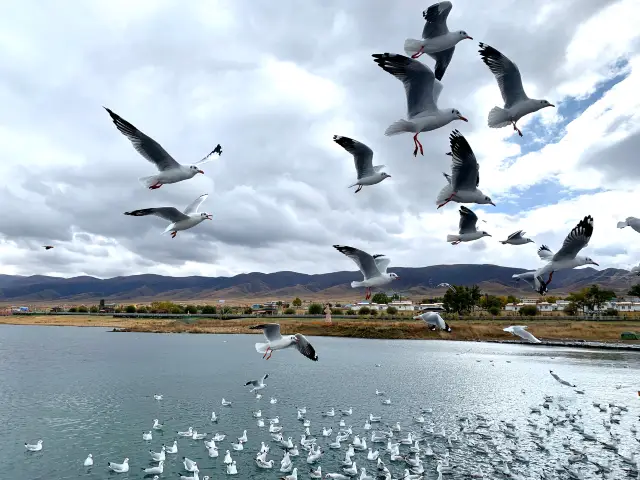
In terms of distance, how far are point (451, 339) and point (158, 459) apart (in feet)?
246

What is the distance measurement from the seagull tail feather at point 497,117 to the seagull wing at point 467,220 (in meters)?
3.16

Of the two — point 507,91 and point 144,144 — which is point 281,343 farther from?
point 507,91

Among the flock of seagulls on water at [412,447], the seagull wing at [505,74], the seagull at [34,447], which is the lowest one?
the flock of seagulls on water at [412,447]

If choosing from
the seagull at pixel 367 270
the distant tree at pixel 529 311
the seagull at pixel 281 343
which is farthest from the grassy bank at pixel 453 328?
the seagull at pixel 367 270

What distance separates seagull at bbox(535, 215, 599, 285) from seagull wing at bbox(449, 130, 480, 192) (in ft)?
7.21

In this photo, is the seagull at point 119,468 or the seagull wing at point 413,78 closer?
the seagull wing at point 413,78

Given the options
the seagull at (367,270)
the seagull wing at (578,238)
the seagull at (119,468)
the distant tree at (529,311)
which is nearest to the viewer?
the seagull wing at (578,238)

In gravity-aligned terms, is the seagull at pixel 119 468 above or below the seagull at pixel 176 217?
below

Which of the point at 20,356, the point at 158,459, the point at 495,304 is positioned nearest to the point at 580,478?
the point at 158,459

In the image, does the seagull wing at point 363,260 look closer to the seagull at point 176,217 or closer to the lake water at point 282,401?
the seagull at point 176,217

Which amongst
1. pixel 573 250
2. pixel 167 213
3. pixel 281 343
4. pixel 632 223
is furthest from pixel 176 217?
pixel 632 223

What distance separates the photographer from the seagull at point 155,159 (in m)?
11.8

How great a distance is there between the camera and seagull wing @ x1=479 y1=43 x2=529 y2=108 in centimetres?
1000

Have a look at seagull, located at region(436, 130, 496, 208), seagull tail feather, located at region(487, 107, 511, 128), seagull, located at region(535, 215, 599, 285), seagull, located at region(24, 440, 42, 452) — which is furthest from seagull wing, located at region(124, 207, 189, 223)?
seagull, located at region(24, 440, 42, 452)
